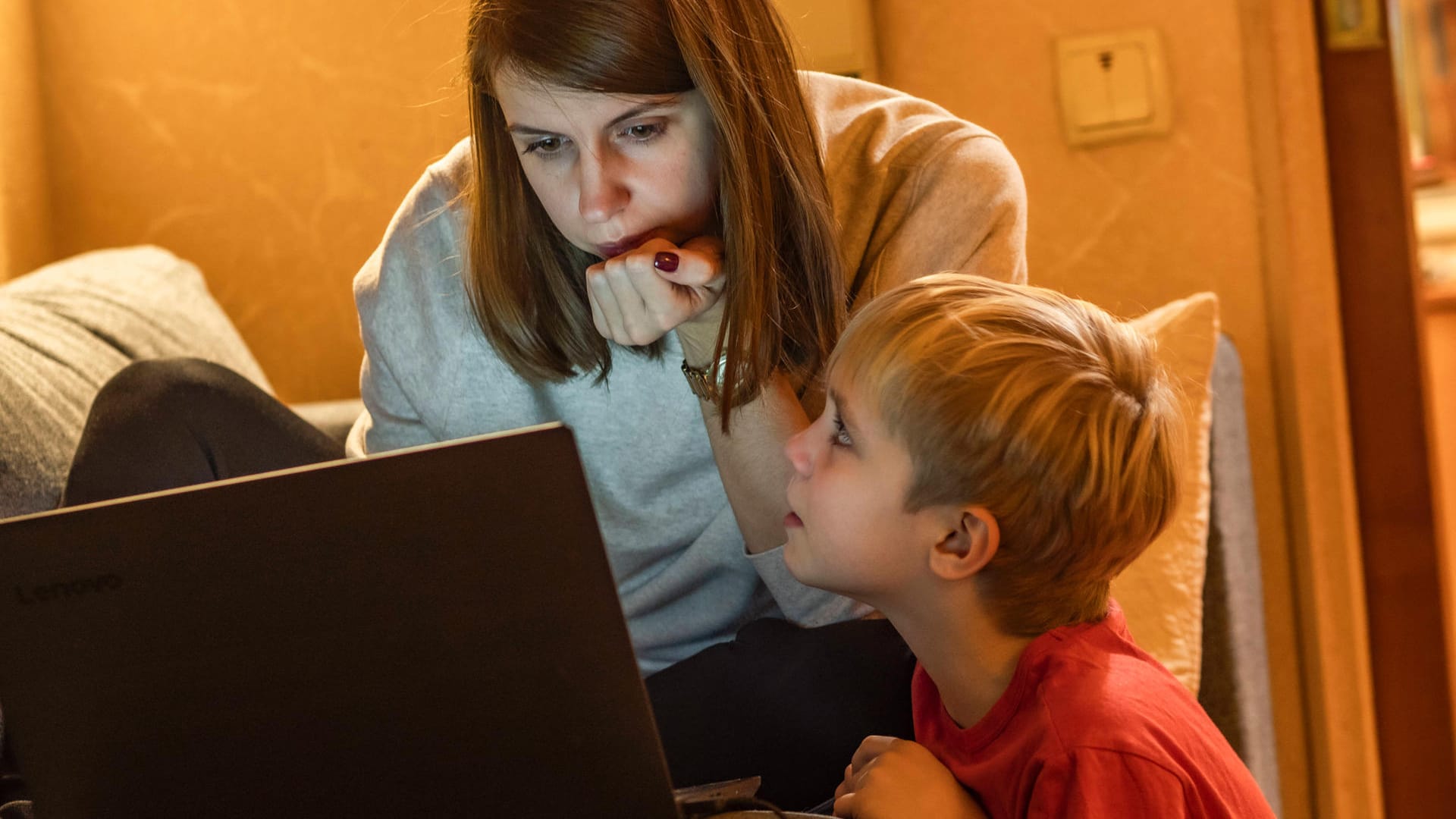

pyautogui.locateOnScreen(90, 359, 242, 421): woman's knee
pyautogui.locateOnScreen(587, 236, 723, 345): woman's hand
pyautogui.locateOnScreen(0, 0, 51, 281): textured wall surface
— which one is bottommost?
pyautogui.locateOnScreen(90, 359, 242, 421): woman's knee

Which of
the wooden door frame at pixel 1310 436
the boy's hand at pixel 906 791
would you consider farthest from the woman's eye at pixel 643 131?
the wooden door frame at pixel 1310 436

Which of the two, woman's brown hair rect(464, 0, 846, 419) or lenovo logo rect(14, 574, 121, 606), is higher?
woman's brown hair rect(464, 0, 846, 419)

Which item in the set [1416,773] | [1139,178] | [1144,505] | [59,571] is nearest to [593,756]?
[59,571]

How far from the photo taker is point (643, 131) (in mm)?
941

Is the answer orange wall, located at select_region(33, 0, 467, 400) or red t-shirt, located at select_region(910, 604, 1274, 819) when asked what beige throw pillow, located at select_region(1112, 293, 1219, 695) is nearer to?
red t-shirt, located at select_region(910, 604, 1274, 819)

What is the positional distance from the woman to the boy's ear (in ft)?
0.56

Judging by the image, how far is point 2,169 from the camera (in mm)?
1649

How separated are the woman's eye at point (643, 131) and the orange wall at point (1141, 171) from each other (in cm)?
78

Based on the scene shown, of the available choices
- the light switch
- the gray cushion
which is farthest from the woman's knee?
the light switch

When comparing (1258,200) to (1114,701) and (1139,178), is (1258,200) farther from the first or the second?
(1114,701)

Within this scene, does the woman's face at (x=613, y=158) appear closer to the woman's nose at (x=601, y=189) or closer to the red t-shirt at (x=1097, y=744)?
the woman's nose at (x=601, y=189)

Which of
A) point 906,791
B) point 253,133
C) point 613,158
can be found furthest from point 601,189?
point 253,133

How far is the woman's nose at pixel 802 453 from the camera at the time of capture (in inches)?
33.3

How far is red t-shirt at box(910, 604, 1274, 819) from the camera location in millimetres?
677
